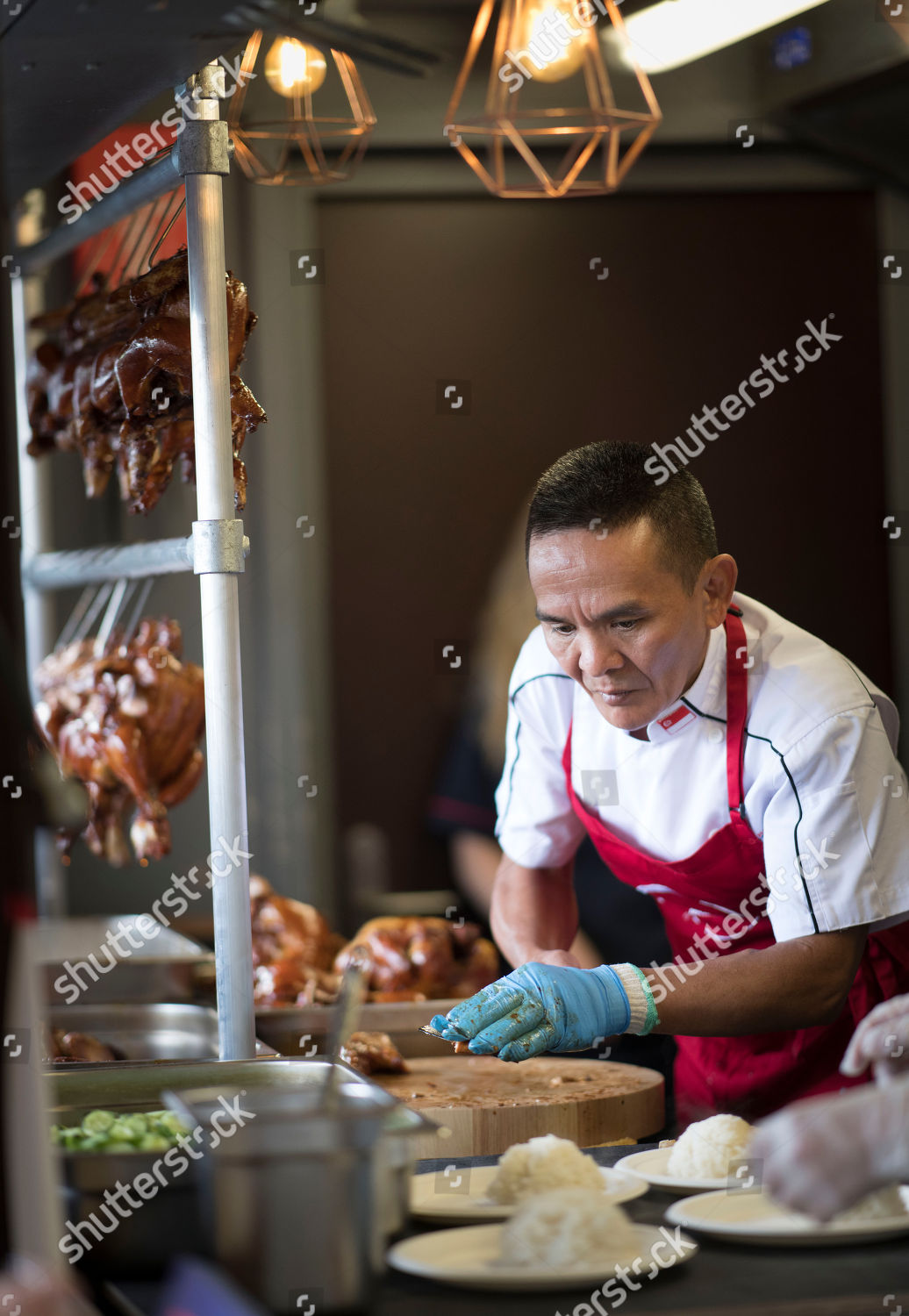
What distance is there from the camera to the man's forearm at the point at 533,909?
2.51 metres

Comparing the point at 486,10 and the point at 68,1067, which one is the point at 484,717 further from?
the point at 68,1067

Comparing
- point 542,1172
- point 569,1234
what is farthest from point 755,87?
point 569,1234

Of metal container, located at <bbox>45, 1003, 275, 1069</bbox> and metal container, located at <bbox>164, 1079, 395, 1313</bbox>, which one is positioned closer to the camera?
metal container, located at <bbox>164, 1079, 395, 1313</bbox>

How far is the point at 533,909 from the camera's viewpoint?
2.52m

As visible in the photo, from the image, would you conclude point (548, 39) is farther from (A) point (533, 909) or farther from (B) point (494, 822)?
(A) point (533, 909)

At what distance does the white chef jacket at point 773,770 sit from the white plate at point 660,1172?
22.8 inches

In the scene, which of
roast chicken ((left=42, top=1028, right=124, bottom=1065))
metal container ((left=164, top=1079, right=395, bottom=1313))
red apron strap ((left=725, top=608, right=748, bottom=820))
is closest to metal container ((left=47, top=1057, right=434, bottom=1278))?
metal container ((left=164, top=1079, right=395, bottom=1313))

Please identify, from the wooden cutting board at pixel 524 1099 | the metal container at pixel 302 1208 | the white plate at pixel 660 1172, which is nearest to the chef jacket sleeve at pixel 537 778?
the wooden cutting board at pixel 524 1099

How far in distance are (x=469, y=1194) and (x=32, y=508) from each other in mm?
2548

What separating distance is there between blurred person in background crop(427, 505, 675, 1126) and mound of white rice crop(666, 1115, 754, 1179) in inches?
36.5

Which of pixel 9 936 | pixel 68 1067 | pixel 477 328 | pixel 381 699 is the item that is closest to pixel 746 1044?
pixel 68 1067

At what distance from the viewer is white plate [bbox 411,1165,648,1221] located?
1374mm

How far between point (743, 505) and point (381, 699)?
150cm

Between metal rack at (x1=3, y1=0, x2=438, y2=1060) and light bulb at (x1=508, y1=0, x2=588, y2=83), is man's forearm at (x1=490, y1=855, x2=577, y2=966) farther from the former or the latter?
light bulb at (x1=508, y1=0, x2=588, y2=83)
